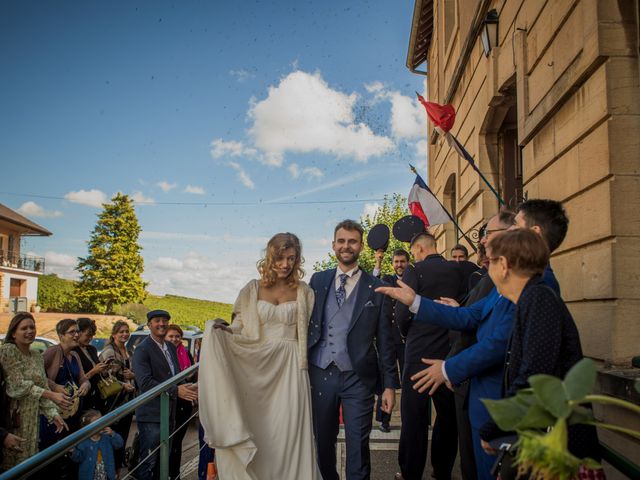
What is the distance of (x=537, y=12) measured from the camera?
18.6 feet

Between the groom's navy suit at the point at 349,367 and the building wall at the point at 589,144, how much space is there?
1.68m

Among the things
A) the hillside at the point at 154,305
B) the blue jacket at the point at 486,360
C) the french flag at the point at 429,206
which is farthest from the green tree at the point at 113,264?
the blue jacket at the point at 486,360

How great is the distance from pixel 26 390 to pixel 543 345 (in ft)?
15.0

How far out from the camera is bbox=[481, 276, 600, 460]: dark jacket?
1.97 metres

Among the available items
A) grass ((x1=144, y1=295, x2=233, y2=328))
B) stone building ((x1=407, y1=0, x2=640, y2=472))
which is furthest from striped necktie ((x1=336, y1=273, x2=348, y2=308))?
grass ((x1=144, y1=295, x2=233, y2=328))

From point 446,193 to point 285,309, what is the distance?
10690 millimetres

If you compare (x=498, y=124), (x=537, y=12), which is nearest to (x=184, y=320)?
(x=498, y=124)

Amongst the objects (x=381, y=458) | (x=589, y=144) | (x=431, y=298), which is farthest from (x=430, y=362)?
(x=381, y=458)

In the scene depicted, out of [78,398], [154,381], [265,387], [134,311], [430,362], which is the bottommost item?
[134,311]

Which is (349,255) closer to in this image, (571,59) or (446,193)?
(571,59)

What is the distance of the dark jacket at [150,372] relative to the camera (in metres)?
5.33

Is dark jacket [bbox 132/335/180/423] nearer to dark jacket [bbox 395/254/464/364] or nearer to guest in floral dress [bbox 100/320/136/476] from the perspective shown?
guest in floral dress [bbox 100/320/136/476]

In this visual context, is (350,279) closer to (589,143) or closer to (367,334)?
(367,334)

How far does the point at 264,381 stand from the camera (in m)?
3.95
